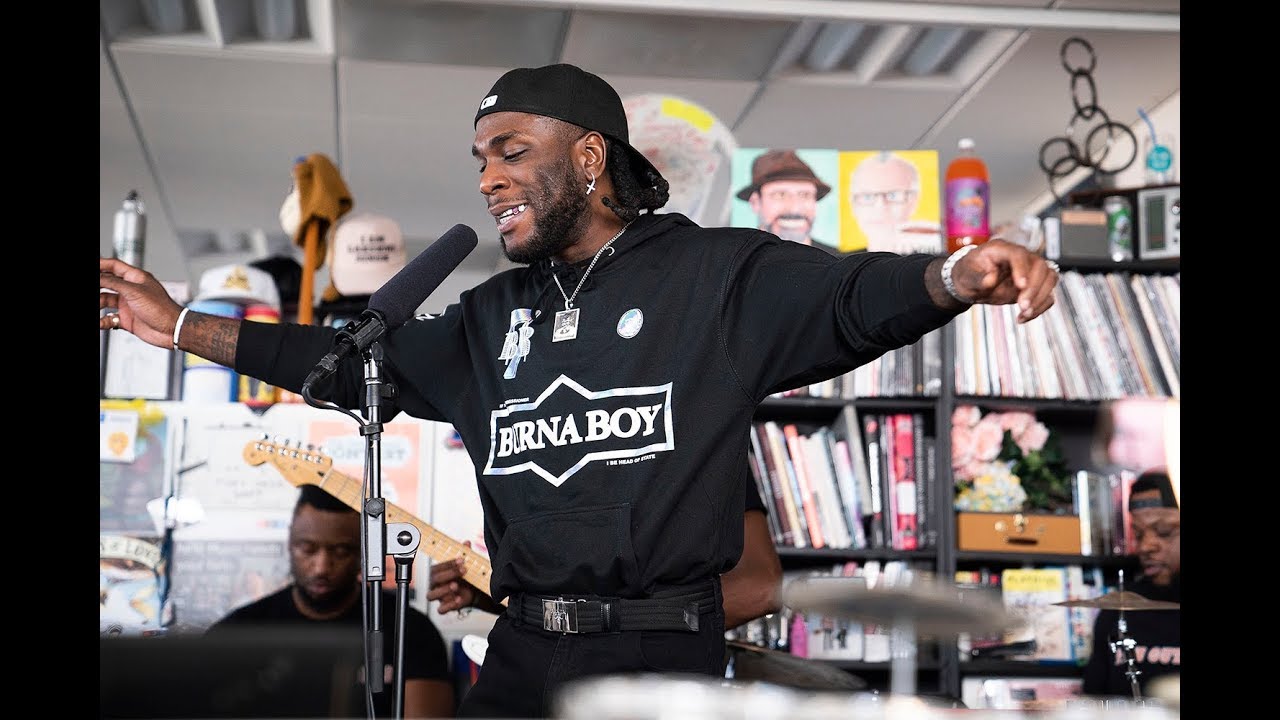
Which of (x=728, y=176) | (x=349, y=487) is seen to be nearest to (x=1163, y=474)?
(x=728, y=176)

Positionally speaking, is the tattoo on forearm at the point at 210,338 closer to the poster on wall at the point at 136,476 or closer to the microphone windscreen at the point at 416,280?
the microphone windscreen at the point at 416,280

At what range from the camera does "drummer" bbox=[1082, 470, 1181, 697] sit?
3148 millimetres

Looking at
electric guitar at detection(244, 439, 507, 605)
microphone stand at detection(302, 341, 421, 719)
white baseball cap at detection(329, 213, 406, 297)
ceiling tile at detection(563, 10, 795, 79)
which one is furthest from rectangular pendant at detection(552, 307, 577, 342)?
ceiling tile at detection(563, 10, 795, 79)

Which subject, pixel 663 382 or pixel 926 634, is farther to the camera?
pixel 663 382

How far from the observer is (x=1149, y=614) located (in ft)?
10.6

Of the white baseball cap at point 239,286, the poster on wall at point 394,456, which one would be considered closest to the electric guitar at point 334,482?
the poster on wall at point 394,456

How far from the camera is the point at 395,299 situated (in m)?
1.67

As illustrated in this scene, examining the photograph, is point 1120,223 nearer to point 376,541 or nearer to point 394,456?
point 394,456

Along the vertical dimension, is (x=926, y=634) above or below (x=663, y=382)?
below

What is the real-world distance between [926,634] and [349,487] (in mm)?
1801

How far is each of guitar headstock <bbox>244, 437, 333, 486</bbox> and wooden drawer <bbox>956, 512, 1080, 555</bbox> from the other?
1.61 metres

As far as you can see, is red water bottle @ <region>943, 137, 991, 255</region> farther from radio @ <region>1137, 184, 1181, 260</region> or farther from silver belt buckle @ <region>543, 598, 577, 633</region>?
silver belt buckle @ <region>543, 598, 577, 633</region>

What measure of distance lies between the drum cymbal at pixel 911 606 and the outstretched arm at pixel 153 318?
4.12ft
